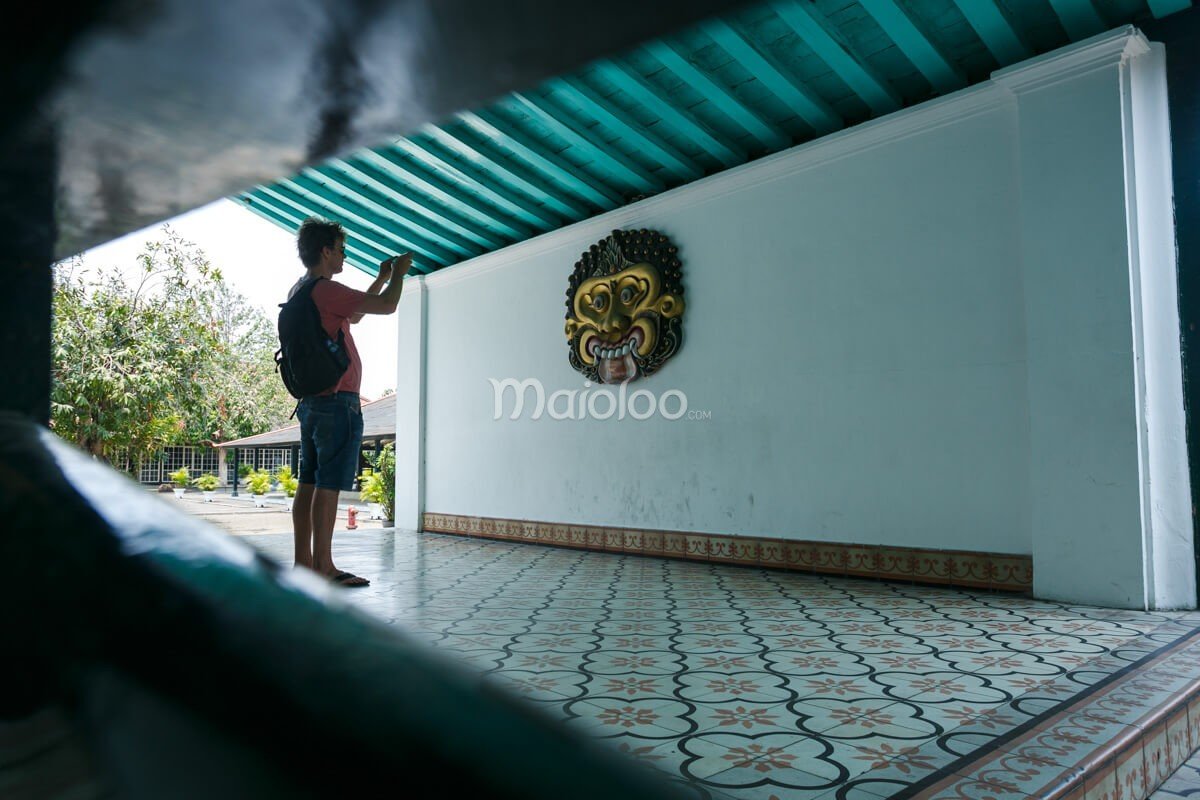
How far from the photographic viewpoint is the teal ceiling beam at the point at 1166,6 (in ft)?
11.2

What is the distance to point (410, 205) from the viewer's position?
20.6 feet

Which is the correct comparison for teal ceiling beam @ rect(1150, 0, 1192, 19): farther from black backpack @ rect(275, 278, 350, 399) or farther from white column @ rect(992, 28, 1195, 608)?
black backpack @ rect(275, 278, 350, 399)

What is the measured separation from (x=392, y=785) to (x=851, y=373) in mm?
4606

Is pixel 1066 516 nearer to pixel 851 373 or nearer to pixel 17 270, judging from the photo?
pixel 851 373

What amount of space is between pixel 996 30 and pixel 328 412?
3.54 m

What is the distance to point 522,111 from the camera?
16.2ft

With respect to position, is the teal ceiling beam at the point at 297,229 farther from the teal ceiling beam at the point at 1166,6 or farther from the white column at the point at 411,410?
the teal ceiling beam at the point at 1166,6

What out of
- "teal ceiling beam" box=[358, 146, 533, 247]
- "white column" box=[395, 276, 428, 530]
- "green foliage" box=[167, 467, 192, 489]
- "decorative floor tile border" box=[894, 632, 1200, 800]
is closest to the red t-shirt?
"decorative floor tile border" box=[894, 632, 1200, 800]

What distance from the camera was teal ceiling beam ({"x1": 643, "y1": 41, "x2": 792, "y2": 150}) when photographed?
4133 millimetres

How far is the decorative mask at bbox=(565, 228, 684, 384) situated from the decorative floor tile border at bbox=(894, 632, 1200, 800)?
363cm

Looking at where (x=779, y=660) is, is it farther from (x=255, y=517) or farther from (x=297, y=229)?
(x=255, y=517)

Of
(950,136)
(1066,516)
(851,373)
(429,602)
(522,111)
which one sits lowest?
(429,602)

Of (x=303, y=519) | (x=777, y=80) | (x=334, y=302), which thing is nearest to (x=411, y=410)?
(x=777, y=80)

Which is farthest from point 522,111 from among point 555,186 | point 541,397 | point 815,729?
point 815,729
